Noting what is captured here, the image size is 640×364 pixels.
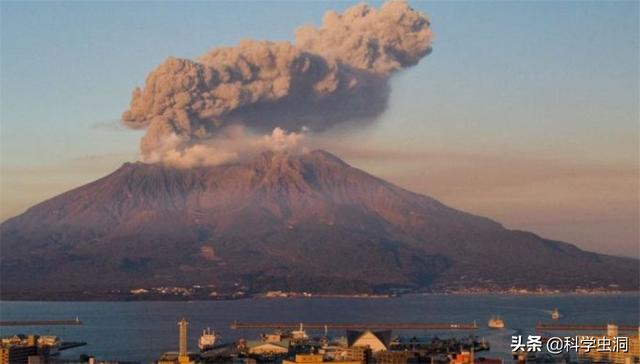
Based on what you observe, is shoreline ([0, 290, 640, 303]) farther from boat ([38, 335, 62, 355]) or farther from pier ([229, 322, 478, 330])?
boat ([38, 335, 62, 355])

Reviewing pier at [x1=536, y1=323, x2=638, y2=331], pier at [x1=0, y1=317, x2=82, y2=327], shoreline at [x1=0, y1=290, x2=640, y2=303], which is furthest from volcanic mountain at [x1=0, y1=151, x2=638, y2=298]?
pier at [x1=536, y1=323, x2=638, y2=331]

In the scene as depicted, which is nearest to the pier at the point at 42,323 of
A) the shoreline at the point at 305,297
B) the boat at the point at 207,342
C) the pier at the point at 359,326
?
the pier at the point at 359,326

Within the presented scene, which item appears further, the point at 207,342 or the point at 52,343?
the point at 52,343

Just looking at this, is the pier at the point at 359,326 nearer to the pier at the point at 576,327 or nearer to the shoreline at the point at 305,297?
the pier at the point at 576,327

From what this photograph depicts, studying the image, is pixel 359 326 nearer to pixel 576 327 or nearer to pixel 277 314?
pixel 576 327

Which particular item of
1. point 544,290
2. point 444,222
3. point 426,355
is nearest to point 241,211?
point 444,222

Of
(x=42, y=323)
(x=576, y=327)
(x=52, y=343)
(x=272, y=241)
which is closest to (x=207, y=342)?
(x=52, y=343)
